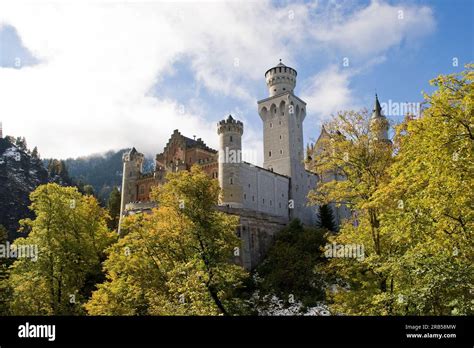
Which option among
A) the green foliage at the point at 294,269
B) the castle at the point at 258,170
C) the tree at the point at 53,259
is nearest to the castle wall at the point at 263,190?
the castle at the point at 258,170

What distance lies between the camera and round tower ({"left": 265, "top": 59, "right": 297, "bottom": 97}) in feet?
233

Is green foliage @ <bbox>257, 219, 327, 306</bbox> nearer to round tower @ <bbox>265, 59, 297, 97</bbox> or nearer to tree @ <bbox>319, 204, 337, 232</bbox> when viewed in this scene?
tree @ <bbox>319, 204, 337, 232</bbox>

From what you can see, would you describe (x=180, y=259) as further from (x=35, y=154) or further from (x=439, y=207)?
(x=35, y=154)

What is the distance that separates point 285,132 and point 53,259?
4781 centimetres

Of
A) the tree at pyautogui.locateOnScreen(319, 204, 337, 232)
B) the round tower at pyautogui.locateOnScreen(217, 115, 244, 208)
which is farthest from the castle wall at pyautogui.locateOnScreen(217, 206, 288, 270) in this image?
the tree at pyautogui.locateOnScreen(319, 204, 337, 232)

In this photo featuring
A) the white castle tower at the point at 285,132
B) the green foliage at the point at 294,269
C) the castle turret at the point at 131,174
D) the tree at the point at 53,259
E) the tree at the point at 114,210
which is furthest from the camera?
the white castle tower at the point at 285,132

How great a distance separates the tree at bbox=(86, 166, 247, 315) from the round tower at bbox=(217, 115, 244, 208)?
28.1 metres

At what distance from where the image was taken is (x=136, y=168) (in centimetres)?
6750

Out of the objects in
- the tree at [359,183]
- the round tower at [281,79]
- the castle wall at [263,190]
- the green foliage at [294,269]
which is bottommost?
the green foliage at [294,269]

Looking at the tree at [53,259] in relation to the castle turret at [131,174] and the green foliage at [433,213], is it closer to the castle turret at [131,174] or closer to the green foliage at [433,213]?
the green foliage at [433,213]

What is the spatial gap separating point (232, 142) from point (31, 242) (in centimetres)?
3375

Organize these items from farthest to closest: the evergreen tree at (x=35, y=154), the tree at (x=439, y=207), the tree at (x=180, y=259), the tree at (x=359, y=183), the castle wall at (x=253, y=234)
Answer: the evergreen tree at (x=35, y=154) < the castle wall at (x=253, y=234) < the tree at (x=180, y=259) < the tree at (x=359, y=183) < the tree at (x=439, y=207)

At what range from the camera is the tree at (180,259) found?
774 inches
